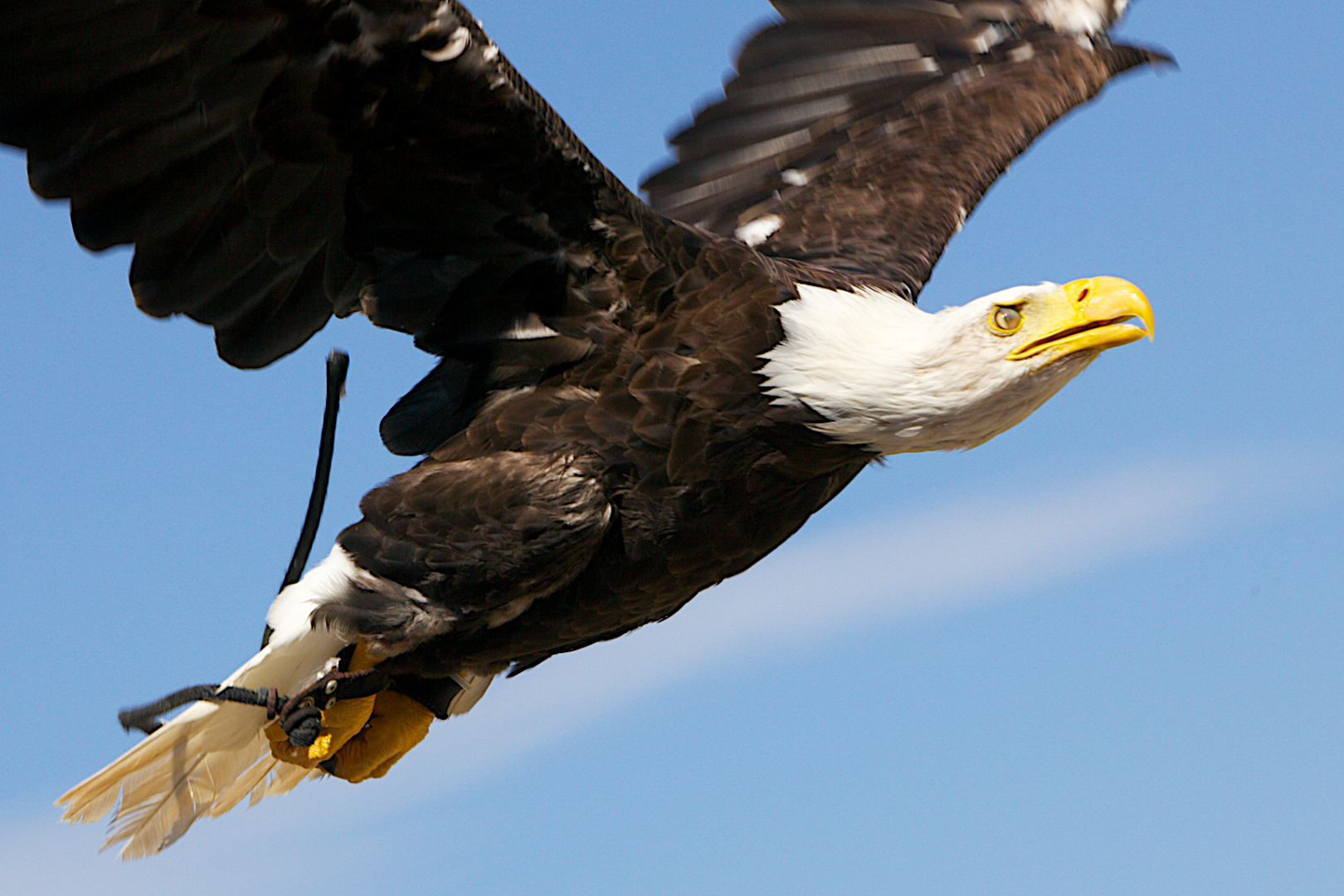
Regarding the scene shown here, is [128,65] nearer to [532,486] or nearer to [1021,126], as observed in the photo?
[532,486]

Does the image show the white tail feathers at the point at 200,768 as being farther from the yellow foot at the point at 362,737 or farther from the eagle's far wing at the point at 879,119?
the eagle's far wing at the point at 879,119

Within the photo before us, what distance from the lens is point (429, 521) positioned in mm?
3232

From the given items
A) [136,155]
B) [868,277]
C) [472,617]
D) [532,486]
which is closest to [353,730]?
[472,617]

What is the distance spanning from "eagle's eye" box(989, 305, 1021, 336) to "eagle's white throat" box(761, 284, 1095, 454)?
1 cm

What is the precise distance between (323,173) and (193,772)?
170cm

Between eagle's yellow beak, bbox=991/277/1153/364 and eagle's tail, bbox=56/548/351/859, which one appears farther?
eagle's tail, bbox=56/548/351/859

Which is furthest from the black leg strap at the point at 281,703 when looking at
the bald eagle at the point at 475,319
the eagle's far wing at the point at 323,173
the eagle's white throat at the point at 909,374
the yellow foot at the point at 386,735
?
the eagle's white throat at the point at 909,374

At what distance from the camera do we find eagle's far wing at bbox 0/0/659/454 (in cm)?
286

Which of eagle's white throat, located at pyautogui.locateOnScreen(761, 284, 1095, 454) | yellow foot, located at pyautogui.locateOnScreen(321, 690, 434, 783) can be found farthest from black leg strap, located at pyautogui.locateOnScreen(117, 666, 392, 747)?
eagle's white throat, located at pyautogui.locateOnScreen(761, 284, 1095, 454)

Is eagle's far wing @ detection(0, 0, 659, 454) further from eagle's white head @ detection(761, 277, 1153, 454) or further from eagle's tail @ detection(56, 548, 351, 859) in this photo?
eagle's tail @ detection(56, 548, 351, 859)

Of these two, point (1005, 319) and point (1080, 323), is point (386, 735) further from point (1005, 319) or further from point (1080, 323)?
point (1080, 323)

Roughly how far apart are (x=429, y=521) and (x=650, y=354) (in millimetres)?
610

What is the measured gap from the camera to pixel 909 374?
3.06m

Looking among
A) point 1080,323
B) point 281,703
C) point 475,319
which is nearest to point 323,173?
point 475,319
